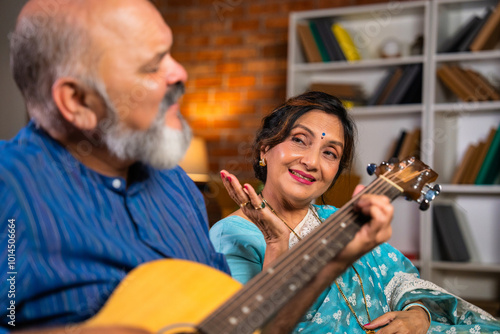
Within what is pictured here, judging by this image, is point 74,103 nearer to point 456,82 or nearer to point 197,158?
point 456,82

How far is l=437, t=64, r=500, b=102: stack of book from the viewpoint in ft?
11.4

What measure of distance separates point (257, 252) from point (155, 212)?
1.82 feet

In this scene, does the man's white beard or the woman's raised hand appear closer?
the man's white beard

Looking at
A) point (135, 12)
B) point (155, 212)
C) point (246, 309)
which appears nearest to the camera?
point (246, 309)

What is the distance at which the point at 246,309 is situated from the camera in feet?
2.59

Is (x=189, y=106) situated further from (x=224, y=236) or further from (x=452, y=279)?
(x=224, y=236)

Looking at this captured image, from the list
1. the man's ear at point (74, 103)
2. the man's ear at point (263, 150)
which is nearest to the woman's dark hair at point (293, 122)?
the man's ear at point (263, 150)

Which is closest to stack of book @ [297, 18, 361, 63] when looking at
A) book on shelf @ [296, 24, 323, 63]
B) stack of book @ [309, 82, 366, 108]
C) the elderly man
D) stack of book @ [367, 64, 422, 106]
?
book on shelf @ [296, 24, 323, 63]

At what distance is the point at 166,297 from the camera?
82 cm

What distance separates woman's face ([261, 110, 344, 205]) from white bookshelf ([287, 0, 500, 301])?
1876mm

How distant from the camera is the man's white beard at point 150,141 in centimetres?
92

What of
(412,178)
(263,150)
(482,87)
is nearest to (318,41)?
(482,87)

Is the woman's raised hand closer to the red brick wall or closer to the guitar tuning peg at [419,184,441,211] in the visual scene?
the guitar tuning peg at [419,184,441,211]

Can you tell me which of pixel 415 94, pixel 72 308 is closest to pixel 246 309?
pixel 72 308
